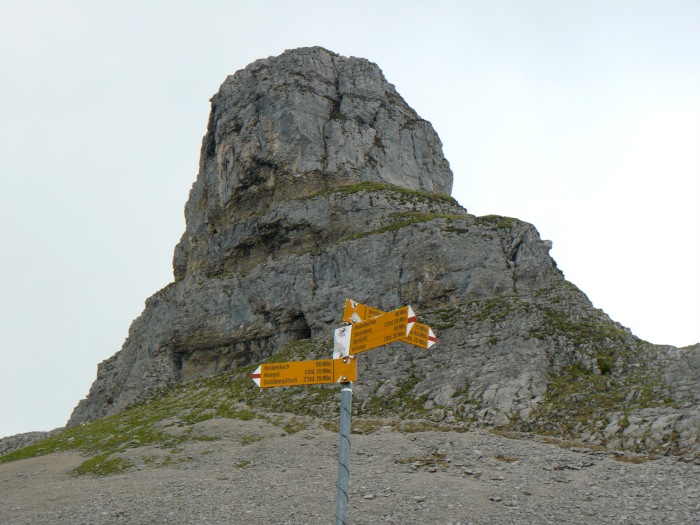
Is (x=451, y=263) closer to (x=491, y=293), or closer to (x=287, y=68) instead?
(x=491, y=293)

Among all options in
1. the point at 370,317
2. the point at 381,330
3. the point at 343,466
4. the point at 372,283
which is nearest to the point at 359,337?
the point at 381,330

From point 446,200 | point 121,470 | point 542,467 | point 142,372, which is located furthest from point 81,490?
point 446,200

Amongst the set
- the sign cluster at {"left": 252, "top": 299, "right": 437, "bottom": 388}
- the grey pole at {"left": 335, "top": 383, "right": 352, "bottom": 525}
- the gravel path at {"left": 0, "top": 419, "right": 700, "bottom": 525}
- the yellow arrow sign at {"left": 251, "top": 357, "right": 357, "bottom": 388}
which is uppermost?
the sign cluster at {"left": 252, "top": 299, "right": 437, "bottom": 388}

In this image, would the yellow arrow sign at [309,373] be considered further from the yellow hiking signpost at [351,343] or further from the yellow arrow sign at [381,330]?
the yellow arrow sign at [381,330]

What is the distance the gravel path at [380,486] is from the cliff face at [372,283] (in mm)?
4148

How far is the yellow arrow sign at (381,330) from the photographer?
9.68 m

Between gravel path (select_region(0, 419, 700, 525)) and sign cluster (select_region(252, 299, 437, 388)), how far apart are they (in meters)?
10.1

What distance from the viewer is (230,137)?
227ft

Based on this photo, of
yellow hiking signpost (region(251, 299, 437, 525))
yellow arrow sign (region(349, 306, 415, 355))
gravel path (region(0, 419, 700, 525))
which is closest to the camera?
yellow hiking signpost (region(251, 299, 437, 525))

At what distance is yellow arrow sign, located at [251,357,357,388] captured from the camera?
981cm

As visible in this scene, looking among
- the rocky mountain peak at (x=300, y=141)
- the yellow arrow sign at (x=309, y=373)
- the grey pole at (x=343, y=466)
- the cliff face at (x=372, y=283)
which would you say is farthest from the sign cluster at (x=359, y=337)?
the rocky mountain peak at (x=300, y=141)

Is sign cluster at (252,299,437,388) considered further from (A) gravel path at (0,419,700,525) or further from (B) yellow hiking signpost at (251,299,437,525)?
(A) gravel path at (0,419,700,525)

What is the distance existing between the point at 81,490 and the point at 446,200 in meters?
43.3

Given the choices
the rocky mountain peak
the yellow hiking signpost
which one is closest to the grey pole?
Answer: the yellow hiking signpost
